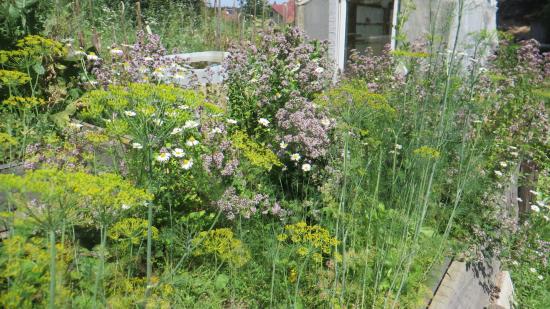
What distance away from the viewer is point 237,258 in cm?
220

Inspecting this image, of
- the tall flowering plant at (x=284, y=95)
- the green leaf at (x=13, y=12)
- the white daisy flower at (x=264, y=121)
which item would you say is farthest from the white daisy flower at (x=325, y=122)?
the green leaf at (x=13, y=12)

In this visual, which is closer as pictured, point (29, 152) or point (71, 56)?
point (29, 152)

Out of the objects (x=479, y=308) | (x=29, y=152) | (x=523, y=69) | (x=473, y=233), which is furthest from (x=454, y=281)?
(x=523, y=69)

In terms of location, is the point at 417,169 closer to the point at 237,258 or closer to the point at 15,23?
the point at 237,258

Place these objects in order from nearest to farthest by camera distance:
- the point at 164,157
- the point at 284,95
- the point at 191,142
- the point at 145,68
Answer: the point at 164,157
the point at 191,142
the point at 145,68
the point at 284,95

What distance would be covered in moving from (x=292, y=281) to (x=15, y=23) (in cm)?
332

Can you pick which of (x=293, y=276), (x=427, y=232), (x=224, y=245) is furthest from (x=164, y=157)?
(x=427, y=232)

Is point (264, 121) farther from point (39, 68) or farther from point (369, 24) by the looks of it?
point (369, 24)

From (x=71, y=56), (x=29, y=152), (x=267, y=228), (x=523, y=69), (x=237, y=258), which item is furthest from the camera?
(x=523, y=69)

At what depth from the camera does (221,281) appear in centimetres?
243

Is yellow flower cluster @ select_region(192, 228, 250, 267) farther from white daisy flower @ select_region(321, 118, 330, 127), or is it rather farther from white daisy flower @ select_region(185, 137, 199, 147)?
white daisy flower @ select_region(321, 118, 330, 127)

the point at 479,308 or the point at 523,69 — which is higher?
the point at 523,69

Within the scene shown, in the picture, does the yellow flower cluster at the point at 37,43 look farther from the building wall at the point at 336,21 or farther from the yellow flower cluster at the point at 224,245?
the building wall at the point at 336,21

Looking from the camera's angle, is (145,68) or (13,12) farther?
(13,12)
